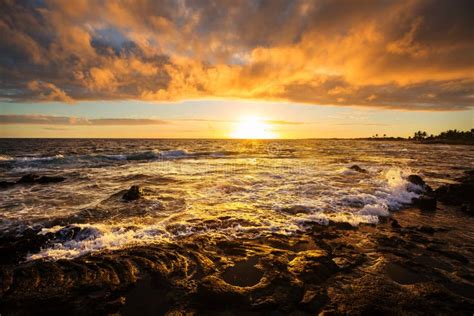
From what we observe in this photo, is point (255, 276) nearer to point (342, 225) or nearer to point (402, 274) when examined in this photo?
point (402, 274)

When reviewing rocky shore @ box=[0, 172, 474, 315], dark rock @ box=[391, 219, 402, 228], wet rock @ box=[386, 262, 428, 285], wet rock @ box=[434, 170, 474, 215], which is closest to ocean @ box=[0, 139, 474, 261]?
rocky shore @ box=[0, 172, 474, 315]

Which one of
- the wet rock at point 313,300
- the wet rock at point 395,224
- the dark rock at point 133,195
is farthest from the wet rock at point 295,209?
the dark rock at point 133,195

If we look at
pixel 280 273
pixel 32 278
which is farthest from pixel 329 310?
pixel 32 278

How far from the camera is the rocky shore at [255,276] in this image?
4.18 m

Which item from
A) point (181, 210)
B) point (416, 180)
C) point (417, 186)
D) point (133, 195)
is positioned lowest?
point (181, 210)

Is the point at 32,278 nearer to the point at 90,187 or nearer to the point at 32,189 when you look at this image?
the point at 90,187

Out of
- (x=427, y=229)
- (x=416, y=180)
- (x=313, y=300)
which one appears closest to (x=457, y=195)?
(x=416, y=180)

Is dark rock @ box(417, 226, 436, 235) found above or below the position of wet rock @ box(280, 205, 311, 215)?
above

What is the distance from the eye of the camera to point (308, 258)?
229 inches

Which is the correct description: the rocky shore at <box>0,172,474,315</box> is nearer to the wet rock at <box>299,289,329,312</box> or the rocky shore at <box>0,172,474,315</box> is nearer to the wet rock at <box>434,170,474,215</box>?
the wet rock at <box>299,289,329,312</box>

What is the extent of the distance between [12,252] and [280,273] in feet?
21.6

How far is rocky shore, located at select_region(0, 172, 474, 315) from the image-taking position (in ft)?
13.7

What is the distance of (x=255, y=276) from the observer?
5.09m

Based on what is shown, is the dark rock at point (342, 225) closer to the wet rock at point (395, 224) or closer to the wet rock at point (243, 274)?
the wet rock at point (395, 224)
